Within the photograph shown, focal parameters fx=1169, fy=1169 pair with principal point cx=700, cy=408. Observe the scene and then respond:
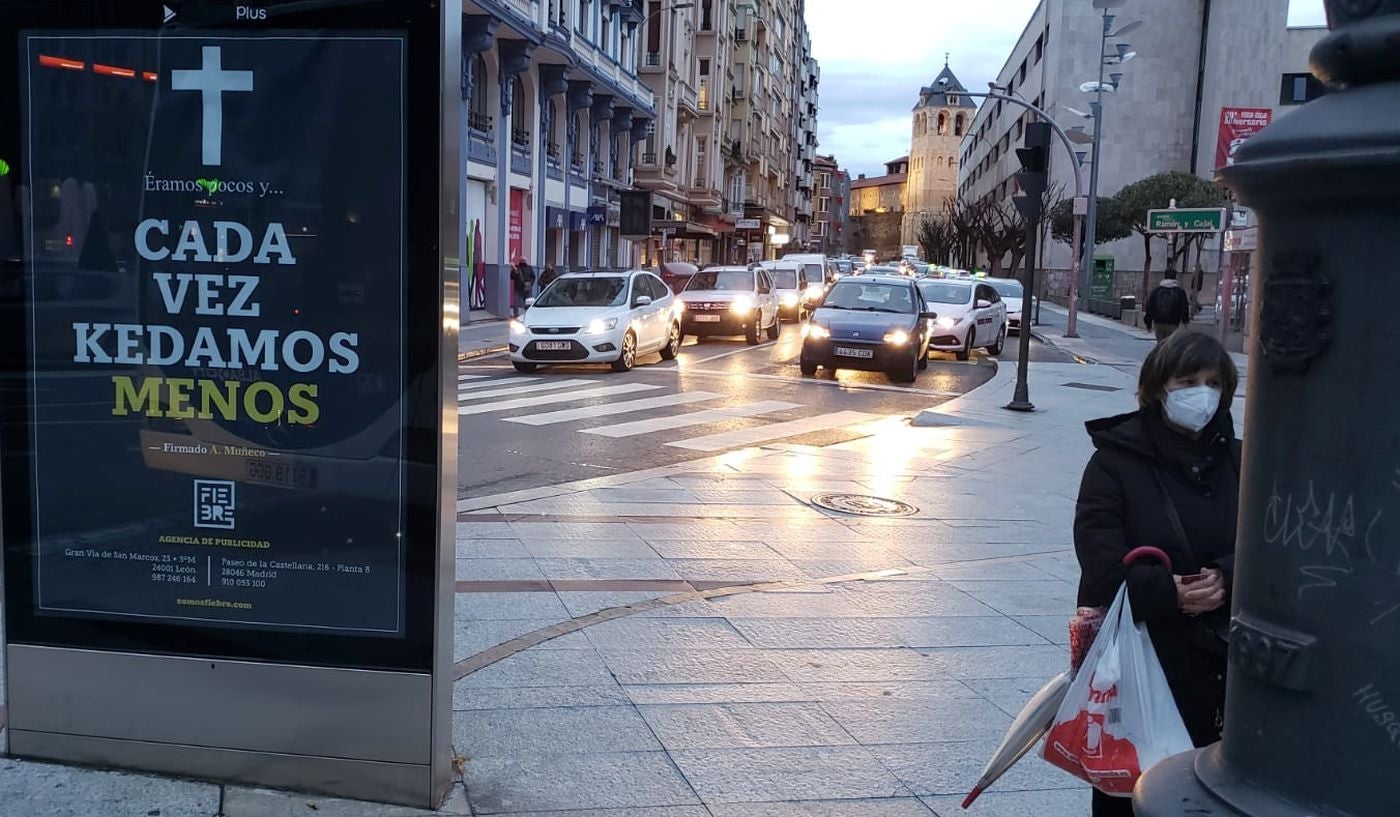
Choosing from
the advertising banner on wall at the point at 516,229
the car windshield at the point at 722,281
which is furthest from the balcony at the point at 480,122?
the car windshield at the point at 722,281

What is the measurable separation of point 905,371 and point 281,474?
15.4 m

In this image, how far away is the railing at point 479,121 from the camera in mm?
29078

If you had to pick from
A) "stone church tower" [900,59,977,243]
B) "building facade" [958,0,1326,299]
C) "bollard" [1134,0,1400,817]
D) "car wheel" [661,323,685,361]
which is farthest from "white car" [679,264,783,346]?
"stone church tower" [900,59,977,243]

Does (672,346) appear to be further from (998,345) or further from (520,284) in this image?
(520,284)

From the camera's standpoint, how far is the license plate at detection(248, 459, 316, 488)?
3504 millimetres

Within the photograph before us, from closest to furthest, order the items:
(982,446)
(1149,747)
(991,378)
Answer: (1149,747) < (982,446) < (991,378)

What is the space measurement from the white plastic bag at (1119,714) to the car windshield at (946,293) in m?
21.3

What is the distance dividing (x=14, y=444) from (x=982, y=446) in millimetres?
9987

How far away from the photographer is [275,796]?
11.8 feet

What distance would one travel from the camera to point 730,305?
25.4 meters

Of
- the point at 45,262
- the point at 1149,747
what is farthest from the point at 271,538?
the point at 1149,747

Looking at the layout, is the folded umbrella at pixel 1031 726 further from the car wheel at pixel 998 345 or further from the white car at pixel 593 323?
the car wheel at pixel 998 345

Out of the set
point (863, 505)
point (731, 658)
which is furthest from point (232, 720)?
point (863, 505)

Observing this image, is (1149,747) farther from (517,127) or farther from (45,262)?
(517,127)
